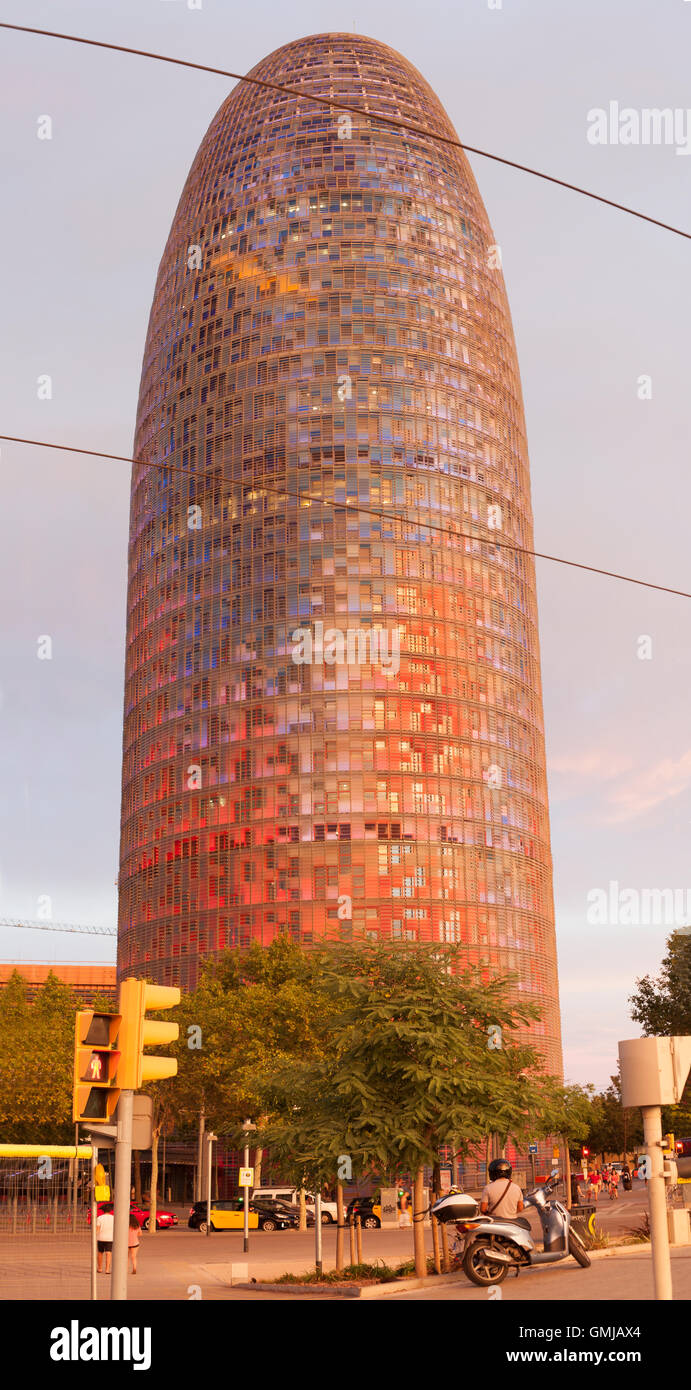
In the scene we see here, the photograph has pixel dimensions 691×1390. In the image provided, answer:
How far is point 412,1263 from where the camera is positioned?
28.5 m

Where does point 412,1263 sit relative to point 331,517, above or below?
below

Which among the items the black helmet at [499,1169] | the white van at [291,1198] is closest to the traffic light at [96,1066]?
the black helmet at [499,1169]

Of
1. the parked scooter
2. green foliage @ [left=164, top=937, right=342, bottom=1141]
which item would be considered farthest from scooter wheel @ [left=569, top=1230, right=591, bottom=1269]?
green foliage @ [left=164, top=937, right=342, bottom=1141]

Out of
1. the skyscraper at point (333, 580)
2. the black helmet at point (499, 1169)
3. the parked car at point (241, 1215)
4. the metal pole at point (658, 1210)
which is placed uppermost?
the skyscraper at point (333, 580)

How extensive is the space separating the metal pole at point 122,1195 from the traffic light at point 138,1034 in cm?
26

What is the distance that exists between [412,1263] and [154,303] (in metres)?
155

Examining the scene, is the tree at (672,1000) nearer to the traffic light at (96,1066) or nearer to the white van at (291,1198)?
the white van at (291,1198)

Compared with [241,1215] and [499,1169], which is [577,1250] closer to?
[499,1169]

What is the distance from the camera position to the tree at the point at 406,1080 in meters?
26.4

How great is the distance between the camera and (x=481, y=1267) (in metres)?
22.2

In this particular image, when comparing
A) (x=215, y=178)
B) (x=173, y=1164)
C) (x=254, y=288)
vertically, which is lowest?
(x=173, y=1164)
